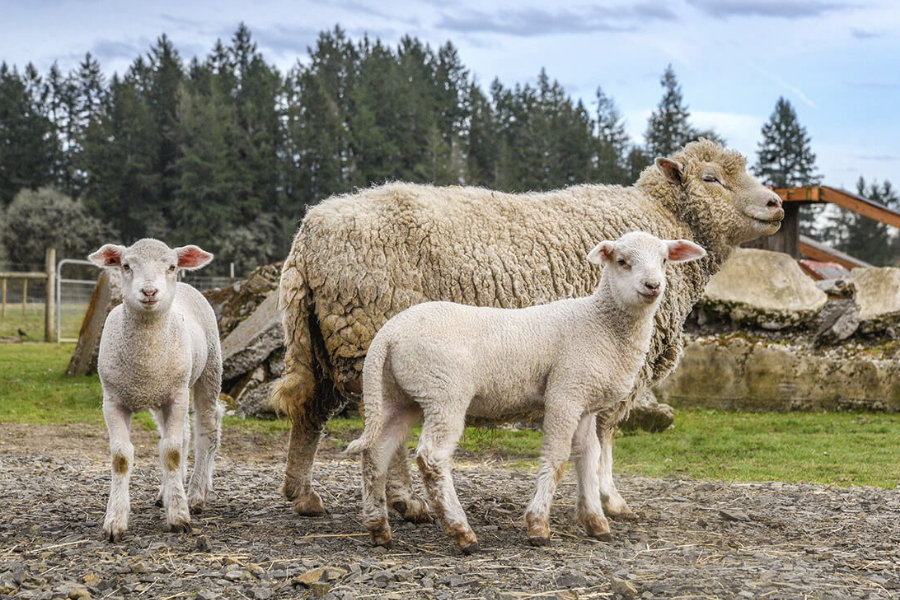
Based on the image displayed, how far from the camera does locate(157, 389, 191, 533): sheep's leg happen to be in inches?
237

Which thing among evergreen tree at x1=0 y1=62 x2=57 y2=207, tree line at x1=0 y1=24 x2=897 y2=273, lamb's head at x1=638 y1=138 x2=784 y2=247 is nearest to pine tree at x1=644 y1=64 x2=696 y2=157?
tree line at x1=0 y1=24 x2=897 y2=273

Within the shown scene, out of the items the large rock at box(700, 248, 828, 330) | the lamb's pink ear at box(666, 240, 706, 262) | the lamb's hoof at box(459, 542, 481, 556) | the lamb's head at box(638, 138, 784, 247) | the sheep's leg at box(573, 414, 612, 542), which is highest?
the lamb's head at box(638, 138, 784, 247)

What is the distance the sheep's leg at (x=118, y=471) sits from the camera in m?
5.76

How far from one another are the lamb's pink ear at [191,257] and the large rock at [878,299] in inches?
445

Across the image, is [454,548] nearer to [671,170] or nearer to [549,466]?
[549,466]

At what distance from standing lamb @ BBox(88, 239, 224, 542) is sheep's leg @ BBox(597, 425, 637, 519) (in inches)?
126

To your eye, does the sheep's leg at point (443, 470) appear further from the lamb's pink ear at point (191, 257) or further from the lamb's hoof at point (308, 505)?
the lamb's pink ear at point (191, 257)

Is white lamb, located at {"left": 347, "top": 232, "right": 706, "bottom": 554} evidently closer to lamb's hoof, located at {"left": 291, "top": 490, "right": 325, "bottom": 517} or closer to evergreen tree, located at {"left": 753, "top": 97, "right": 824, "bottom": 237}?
lamb's hoof, located at {"left": 291, "top": 490, "right": 325, "bottom": 517}

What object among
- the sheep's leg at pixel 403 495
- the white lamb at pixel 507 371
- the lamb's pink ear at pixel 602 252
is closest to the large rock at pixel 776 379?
the sheep's leg at pixel 403 495

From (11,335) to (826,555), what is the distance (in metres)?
24.0

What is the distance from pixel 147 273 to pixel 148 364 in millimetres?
663

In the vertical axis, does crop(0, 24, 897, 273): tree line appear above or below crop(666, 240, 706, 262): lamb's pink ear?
above

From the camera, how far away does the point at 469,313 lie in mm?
5766

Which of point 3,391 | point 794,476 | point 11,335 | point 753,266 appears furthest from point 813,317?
point 11,335
